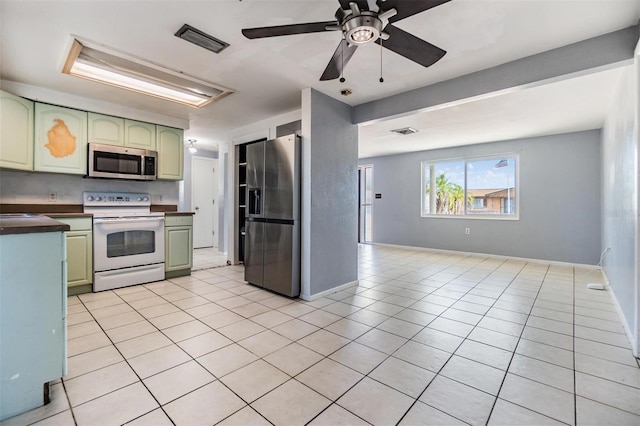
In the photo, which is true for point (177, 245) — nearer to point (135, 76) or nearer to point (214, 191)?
point (135, 76)

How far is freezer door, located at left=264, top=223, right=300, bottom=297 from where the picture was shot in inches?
130

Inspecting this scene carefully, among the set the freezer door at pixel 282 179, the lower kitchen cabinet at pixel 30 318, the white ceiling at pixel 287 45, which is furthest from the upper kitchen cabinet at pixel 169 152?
the lower kitchen cabinet at pixel 30 318

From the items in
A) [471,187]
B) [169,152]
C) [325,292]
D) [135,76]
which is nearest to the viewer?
[135,76]

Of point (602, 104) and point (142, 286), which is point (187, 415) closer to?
point (142, 286)

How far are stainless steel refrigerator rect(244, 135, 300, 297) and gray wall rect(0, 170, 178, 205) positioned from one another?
74.1 inches

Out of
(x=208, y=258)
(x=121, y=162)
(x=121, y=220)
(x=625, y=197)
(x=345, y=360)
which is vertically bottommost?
(x=345, y=360)

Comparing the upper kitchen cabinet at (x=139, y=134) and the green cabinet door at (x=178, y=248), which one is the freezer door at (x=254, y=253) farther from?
the upper kitchen cabinet at (x=139, y=134)

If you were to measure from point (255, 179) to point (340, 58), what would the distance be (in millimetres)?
2167

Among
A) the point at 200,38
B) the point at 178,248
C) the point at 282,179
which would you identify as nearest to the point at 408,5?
the point at 200,38

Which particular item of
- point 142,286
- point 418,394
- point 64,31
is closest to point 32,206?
point 142,286

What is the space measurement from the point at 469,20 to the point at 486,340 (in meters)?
2.41

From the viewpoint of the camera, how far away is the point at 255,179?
3.76m

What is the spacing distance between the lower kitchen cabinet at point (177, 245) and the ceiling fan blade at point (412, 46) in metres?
3.64

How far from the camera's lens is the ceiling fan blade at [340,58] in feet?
5.91
